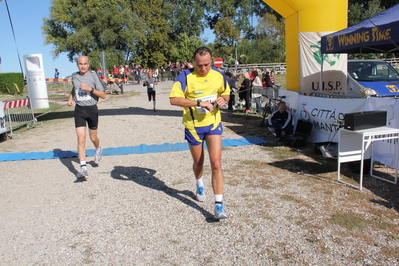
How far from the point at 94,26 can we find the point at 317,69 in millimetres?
46455

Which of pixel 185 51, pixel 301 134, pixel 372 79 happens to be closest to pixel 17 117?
pixel 301 134

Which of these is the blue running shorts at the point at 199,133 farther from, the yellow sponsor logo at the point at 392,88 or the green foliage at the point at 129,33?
the green foliage at the point at 129,33

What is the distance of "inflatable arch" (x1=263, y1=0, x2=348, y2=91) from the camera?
31.7 ft

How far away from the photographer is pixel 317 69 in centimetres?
1014

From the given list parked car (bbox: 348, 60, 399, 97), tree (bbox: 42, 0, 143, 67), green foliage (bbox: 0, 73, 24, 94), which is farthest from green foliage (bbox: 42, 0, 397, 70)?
parked car (bbox: 348, 60, 399, 97)

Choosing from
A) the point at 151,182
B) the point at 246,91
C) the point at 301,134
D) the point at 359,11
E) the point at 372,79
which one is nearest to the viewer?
the point at 151,182

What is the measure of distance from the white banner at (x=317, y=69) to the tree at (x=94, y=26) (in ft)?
137

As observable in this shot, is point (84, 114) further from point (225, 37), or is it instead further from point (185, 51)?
point (225, 37)

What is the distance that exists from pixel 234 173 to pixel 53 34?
55.9m

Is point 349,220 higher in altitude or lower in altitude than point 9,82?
lower

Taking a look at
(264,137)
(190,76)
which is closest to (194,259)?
(190,76)

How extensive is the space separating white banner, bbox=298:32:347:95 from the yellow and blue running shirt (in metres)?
6.44

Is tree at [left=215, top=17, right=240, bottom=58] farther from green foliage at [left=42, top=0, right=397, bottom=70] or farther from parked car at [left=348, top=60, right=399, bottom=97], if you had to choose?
parked car at [left=348, top=60, right=399, bottom=97]

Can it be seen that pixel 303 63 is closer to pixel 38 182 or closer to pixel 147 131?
pixel 147 131
